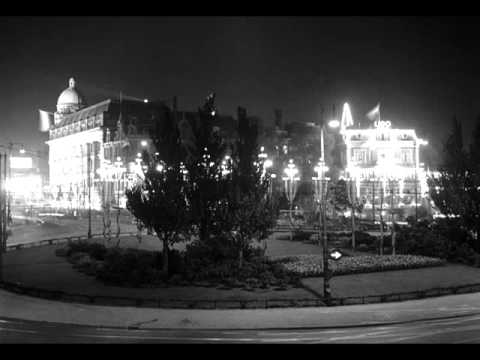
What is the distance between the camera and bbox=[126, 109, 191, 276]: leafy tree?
2997 cm

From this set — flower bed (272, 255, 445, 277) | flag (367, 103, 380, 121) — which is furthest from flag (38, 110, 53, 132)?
flower bed (272, 255, 445, 277)

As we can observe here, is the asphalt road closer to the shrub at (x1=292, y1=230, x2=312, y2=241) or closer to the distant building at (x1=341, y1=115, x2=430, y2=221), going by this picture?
the shrub at (x1=292, y1=230, x2=312, y2=241)

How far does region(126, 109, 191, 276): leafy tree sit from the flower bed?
7.25m

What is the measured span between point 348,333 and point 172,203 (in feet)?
46.3

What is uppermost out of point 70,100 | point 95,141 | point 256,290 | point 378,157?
point 70,100

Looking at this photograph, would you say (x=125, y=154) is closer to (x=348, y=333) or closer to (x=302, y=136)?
A: (x=302, y=136)

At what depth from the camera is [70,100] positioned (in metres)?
156

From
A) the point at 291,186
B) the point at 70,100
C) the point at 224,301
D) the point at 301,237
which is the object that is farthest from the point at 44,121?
the point at 224,301

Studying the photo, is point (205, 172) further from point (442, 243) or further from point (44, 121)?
point (44, 121)

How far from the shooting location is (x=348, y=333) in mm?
19188

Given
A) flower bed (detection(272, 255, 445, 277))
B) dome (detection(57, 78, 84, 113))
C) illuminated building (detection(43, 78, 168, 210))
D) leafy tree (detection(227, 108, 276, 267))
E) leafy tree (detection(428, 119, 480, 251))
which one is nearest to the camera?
flower bed (detection(272, 255, 445, 277))

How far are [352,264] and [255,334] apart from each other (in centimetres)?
1484

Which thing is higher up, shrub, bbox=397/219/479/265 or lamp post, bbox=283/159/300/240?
lamp post, bbox=283/159/300/240
